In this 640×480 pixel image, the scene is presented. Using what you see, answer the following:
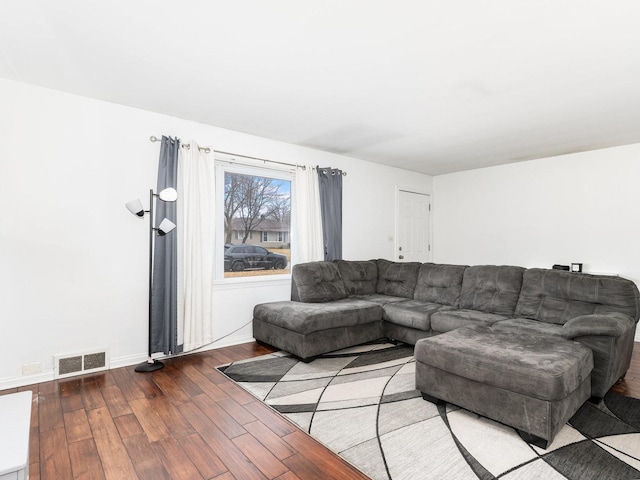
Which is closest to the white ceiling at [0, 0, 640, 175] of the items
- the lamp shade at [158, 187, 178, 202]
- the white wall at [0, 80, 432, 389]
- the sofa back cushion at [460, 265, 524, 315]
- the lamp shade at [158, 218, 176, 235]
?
the white wall at [0, 80, 432, 389]

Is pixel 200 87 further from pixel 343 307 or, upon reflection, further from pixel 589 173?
pixel 589 173

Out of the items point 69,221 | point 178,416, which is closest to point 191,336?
point 178,416

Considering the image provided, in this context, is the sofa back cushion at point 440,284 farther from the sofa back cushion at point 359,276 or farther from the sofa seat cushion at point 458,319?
the sofa back cushion at point 359,276

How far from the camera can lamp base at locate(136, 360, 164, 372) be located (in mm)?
3175

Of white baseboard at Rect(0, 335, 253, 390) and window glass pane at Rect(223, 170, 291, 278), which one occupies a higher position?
window glass pane at Rect(223, 170, 291, 278)

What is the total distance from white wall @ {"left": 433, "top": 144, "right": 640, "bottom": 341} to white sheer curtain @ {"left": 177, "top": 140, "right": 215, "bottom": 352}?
440cm

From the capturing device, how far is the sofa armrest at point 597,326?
2449mm

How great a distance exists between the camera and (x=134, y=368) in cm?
327

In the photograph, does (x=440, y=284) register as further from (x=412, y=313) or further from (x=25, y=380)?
(x=25, y=380)

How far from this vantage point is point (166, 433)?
2158mm

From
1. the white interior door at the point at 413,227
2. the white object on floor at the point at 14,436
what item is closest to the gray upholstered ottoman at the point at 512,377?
the white object on floor at the point at 14,436

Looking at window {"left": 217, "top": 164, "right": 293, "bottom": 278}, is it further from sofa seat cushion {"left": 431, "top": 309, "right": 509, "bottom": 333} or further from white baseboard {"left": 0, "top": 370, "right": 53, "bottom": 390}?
sofa seat cushion {"left": 431, "top": 309, "right": 509, "bottom": 333}

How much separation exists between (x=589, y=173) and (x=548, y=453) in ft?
14.0

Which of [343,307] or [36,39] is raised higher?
[36,39]
